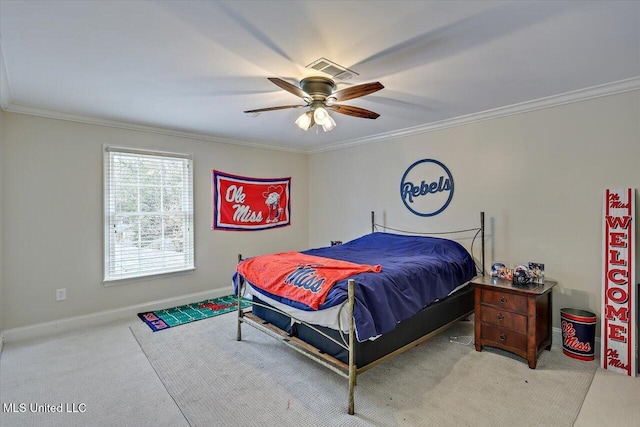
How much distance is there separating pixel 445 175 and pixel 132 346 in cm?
391

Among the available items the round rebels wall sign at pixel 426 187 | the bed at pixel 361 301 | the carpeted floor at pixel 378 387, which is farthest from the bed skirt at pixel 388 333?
the round rebels wall sign at pixel 426 187

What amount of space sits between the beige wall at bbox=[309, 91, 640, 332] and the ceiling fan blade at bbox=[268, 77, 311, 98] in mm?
2243

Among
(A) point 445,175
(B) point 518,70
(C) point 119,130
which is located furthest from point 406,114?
(C) point 119,130

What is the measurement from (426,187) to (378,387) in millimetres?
2586

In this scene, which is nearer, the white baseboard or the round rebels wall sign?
the white baseboard

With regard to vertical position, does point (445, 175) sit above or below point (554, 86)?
below

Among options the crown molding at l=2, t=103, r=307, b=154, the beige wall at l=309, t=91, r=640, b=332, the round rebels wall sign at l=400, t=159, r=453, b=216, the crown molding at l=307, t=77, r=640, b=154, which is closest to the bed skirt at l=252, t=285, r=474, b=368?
the beige wall at l=309, t=91, r=640, b=332

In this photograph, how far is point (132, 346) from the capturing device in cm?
308

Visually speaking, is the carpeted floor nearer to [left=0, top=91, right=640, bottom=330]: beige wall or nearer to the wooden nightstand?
the wooden nightstand

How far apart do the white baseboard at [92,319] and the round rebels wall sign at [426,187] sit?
3146 millimetres

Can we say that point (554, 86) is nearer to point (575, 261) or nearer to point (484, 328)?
point (575, 261)

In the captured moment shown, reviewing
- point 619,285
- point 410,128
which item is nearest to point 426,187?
point 410,128

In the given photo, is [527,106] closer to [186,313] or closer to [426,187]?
[426,187]

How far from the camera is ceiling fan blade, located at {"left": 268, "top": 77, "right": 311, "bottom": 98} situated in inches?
83.6
